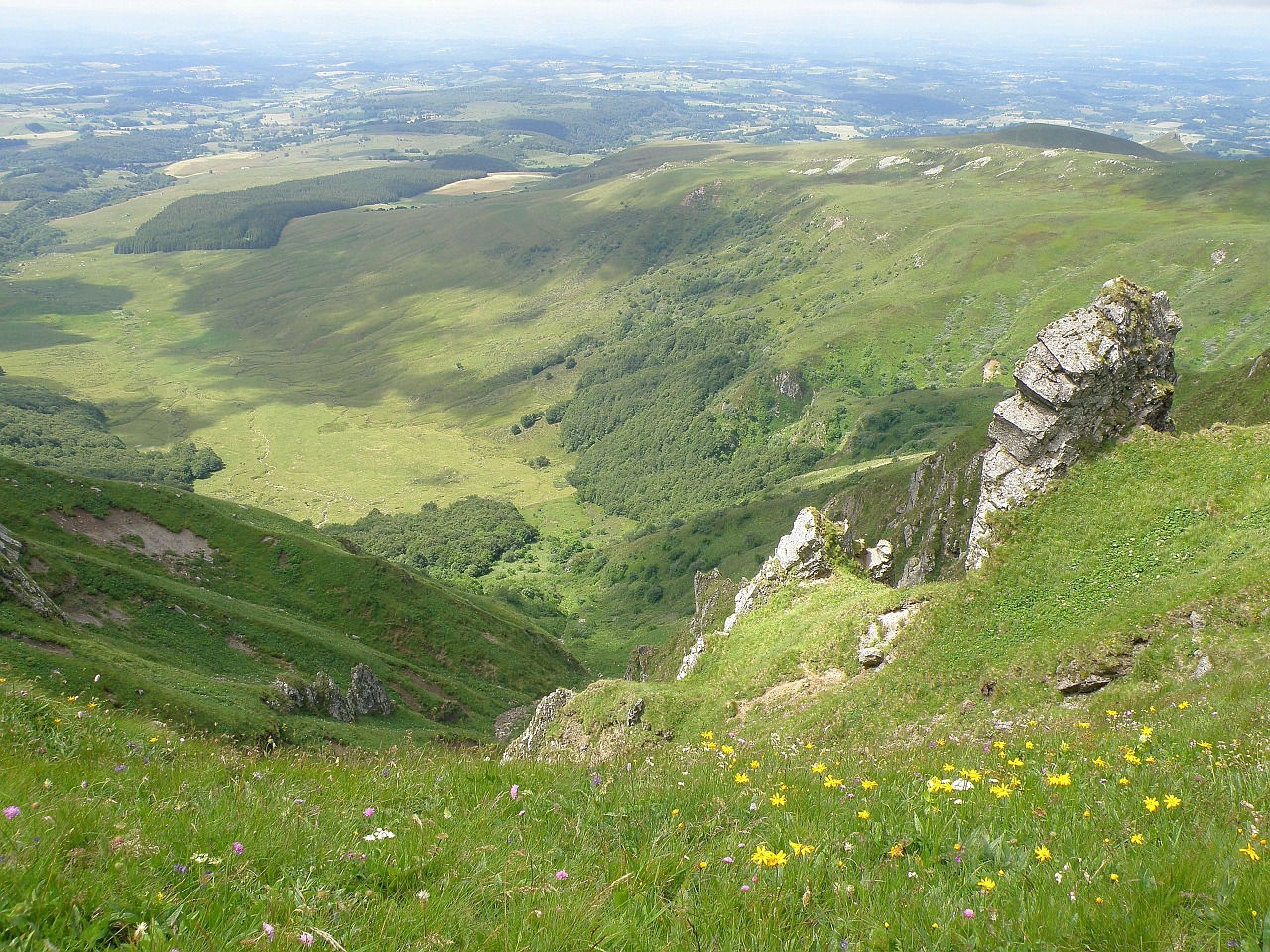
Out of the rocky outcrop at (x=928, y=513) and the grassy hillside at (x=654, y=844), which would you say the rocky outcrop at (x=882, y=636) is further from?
the rocky outcrop at (x=928, y=513)

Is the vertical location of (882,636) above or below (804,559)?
above

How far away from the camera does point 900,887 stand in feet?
21.8

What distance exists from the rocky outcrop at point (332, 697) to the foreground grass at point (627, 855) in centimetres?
5025

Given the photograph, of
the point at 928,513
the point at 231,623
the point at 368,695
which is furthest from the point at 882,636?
the point at 231,623

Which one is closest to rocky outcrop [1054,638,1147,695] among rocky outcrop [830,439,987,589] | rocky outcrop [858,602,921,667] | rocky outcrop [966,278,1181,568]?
rocky outcrop [858,602,921,667]

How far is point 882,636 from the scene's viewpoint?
32688 mm

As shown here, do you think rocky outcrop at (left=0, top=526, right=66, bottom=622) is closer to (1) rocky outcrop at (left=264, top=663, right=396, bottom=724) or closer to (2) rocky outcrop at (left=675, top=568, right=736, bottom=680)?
(1) rocky outcrop at (left=264, top=663, right=396, bottom=724)

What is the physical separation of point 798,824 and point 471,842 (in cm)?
335

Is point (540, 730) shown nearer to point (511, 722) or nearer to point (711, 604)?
point (511, 722)

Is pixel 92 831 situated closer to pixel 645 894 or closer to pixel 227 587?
pixel 645 894

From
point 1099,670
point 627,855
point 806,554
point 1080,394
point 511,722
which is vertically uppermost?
point 627,855

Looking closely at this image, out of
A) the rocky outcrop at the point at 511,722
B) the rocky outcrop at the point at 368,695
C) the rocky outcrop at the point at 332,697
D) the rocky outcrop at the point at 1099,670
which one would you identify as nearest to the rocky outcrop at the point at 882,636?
the rocky outcrop at the point at 1099,670

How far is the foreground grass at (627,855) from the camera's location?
18.0 ft

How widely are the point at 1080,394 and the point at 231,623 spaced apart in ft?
233
